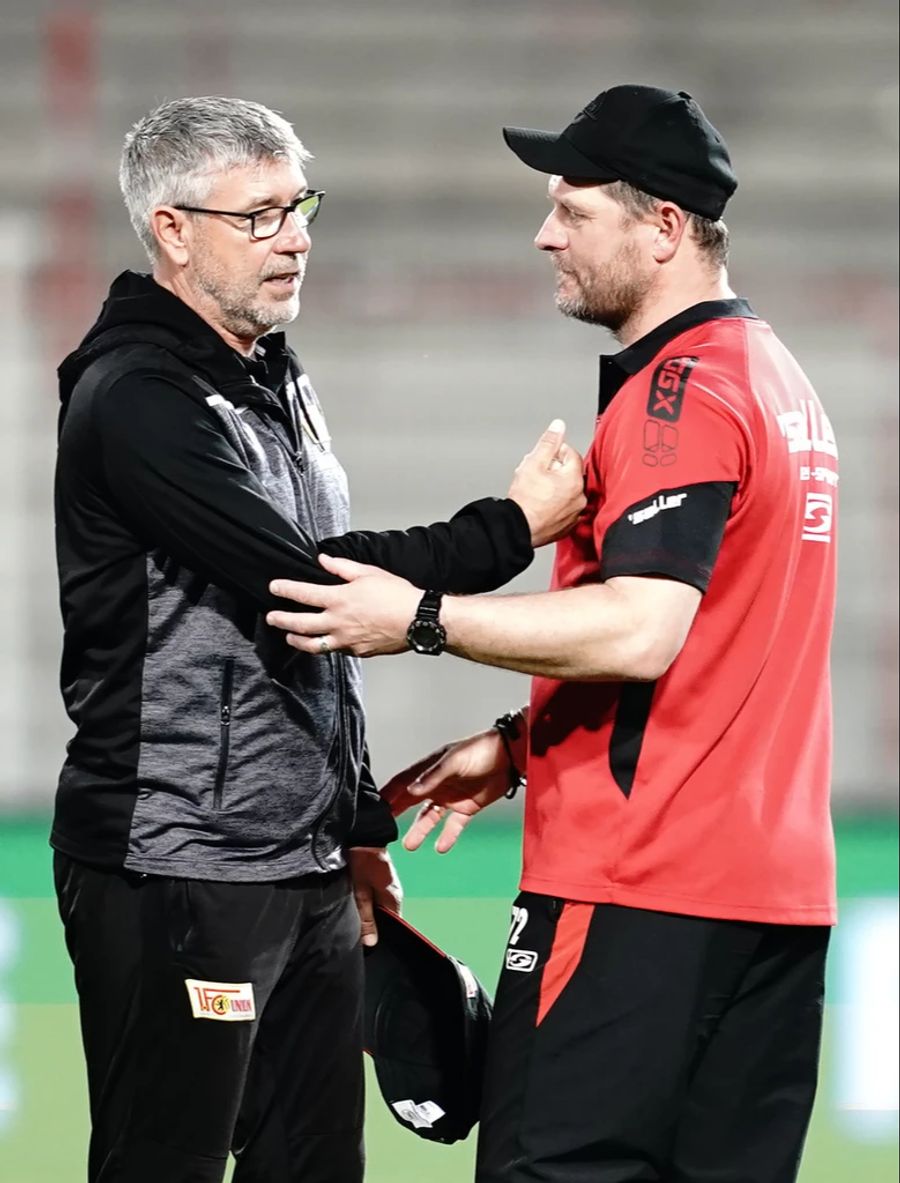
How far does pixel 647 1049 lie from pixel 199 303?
113cm

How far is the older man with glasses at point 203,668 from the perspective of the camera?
2.17 m

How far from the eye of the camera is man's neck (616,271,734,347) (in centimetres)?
221

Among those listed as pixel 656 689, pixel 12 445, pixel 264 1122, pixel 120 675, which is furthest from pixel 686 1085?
pixel 12 445

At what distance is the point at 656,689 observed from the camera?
6.85 ft

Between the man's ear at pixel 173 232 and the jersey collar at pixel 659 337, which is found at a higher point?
the man's ear at pixel 173 232

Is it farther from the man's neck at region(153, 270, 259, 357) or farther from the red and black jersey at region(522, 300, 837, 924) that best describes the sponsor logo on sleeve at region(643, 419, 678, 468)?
the man's neck at region(153, 270, 259, 357)

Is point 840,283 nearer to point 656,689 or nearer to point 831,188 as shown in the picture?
point 831,188

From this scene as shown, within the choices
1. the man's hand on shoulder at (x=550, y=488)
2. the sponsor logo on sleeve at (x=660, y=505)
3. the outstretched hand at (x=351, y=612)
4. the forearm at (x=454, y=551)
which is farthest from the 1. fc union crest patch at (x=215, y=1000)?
the sponsor logo on sleeve at (x=660, y=505)

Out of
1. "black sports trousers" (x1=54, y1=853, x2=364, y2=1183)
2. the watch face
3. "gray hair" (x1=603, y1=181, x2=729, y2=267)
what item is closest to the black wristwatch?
the watch face

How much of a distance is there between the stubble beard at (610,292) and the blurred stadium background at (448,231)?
15.1 ft

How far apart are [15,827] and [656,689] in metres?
4.89

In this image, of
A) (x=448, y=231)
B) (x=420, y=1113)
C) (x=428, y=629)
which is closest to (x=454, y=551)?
(x=428, y=629)

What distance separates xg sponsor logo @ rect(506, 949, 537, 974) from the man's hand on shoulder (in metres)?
0.50

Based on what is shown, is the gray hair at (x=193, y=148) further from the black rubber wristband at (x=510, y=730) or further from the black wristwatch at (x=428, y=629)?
the black rubber wristband at (x=510, y=730)
